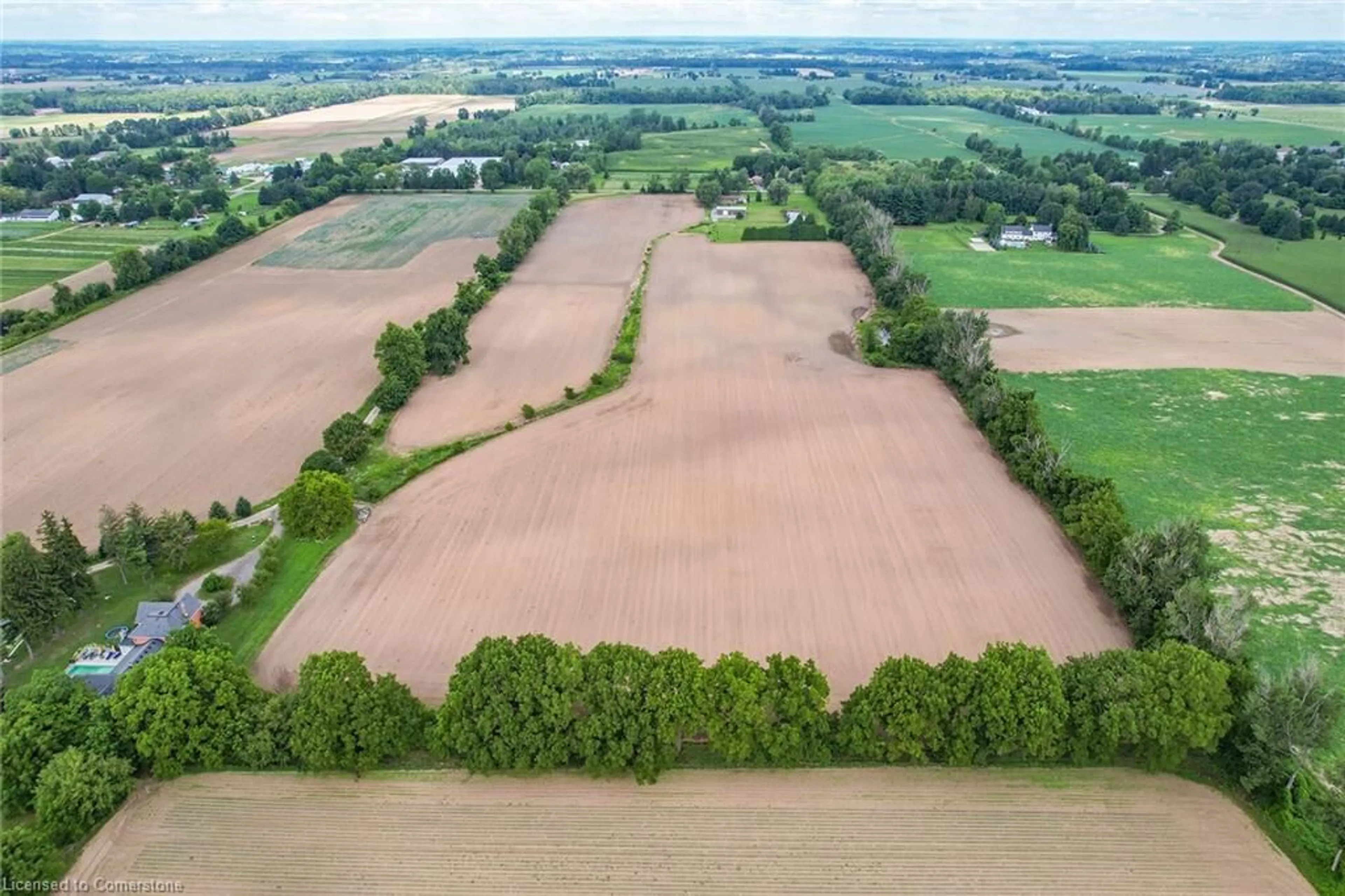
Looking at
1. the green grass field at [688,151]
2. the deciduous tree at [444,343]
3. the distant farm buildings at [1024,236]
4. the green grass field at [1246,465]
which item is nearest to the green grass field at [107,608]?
the deciduous tree at [444,343]

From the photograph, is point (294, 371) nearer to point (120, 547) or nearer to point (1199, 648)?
point (120, 547)

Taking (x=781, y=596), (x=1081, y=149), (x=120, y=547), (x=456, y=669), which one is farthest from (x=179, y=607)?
Result: (x=1081, y=149)

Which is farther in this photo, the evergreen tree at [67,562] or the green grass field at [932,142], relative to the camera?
the green grass field at [932,142]

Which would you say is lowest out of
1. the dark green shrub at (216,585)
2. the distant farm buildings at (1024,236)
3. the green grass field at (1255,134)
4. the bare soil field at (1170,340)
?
the dark green shrub at (216,585)

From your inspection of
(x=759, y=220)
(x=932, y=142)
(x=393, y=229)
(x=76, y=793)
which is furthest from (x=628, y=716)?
(x=932, y=142)

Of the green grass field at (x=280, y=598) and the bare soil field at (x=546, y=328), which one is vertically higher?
the bare soil field at (x=546, y=328)

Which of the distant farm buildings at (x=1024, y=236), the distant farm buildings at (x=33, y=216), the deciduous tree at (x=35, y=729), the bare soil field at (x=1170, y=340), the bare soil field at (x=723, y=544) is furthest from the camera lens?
the distant farm buildings at (x=33, y=216)

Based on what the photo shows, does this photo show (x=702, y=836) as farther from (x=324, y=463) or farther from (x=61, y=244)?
(x=61, y=244)

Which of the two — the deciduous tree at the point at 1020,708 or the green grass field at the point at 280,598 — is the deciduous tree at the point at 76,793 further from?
the deciduous tree at the point at 1020,708
